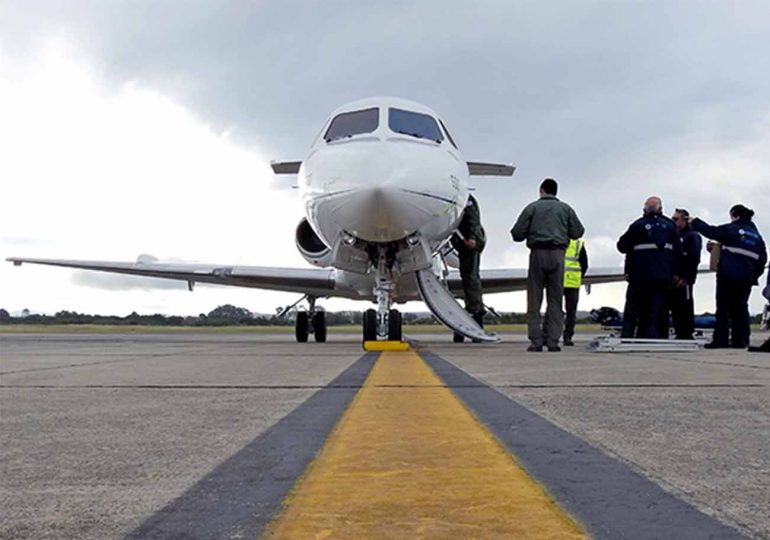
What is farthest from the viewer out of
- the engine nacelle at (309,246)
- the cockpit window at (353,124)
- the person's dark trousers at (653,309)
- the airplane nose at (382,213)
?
the engine nacelle at (309,246)

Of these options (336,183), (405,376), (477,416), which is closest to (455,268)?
(336,183)

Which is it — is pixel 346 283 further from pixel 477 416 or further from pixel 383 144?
pixel 477 416

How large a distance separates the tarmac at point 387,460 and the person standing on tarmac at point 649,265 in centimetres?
530

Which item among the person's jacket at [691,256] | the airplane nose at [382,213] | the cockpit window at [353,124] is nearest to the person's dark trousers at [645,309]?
the person's jacket at [691,256]

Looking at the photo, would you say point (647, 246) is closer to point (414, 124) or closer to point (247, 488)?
point (414, 124)

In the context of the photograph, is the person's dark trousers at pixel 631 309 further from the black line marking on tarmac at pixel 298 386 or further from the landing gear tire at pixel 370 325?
the black line marking on tarmac at pixel 298 386

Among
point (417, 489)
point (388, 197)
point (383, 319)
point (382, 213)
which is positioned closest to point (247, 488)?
point (417, 489)

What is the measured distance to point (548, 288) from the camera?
369 inches

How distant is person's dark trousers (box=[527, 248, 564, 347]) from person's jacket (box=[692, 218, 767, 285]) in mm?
2242

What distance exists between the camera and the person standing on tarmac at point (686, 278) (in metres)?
11.0

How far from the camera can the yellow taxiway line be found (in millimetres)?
1478

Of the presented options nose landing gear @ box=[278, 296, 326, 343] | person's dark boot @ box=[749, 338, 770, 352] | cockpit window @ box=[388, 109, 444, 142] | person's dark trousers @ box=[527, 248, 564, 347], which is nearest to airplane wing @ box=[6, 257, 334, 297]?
nose landing gear @ box=[278, 296, 326, 343]

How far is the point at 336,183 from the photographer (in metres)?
9.42

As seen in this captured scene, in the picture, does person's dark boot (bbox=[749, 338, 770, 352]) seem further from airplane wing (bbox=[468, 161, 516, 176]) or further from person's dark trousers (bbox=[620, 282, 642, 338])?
airplane wing (bbox=[468, 161, 516, 176])
